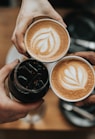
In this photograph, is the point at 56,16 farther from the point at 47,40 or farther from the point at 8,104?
the point at 8,104

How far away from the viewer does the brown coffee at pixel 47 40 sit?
0.82 meters

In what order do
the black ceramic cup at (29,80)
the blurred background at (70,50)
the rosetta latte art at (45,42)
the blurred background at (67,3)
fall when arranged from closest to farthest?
the black ceramic cup at (29,80), the rosetta latte art at (45,42), the blurred background at (70,50), the blurred background at (67,3)

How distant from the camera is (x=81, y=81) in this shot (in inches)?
31.9

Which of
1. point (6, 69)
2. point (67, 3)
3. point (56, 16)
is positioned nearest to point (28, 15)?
point (56, 16)

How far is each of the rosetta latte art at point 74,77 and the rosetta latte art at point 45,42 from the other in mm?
58

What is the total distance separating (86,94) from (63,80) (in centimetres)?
6

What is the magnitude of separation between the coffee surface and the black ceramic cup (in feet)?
0.23

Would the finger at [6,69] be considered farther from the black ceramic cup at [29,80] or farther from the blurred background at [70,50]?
the blurred background at [70,50]

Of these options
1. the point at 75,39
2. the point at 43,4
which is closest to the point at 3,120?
the point at 43,4

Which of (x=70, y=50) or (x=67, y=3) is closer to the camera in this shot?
(x=70, y=50)

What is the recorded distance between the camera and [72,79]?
0.80 meters

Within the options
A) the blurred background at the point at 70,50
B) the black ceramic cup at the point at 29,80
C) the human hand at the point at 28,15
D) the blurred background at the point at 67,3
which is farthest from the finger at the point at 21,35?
the blurred background at the point at 67,3

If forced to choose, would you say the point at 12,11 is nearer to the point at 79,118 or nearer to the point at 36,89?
the point at 79,118

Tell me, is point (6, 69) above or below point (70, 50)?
above
